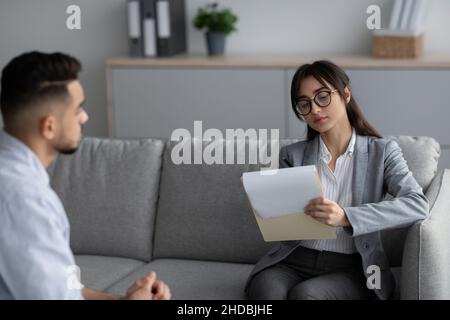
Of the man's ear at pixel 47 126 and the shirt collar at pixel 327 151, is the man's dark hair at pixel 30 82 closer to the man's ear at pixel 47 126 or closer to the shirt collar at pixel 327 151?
the man's ear at pixel 47 126

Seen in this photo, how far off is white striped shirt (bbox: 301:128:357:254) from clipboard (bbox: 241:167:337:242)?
141 mm

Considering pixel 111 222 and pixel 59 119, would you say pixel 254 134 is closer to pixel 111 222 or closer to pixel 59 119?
pixel 111 222

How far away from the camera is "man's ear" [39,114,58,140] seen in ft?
6.54

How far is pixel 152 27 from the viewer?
5.00 meters

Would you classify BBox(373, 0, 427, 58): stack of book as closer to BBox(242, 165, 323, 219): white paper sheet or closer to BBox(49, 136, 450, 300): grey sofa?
BBox(49, 136, 450, 300): grey sofa

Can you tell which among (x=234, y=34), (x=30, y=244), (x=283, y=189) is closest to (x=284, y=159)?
(x=283, y=189)

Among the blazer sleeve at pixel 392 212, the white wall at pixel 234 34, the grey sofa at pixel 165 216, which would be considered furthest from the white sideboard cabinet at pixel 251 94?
the blazer sleeve at pixel 392 212

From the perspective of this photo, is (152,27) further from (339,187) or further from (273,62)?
(339,187)

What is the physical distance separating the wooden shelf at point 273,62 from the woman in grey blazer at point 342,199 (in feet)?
5.77

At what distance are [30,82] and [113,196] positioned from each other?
136 centimetres

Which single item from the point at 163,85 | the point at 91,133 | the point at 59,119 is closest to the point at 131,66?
the point at 163,85

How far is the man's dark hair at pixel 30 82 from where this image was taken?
199 centimetres

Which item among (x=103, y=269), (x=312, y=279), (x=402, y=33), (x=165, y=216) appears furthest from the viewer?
(x=402, y=33)

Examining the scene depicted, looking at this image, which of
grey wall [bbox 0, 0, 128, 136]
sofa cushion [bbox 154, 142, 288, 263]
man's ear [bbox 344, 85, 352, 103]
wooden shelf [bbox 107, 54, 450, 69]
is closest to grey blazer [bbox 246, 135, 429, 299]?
man's ear [bbox 344, 85, 352, 103]
